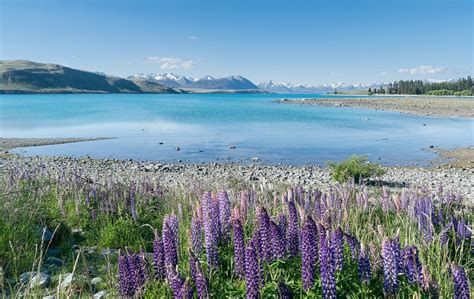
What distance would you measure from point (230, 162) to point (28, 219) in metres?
19.5

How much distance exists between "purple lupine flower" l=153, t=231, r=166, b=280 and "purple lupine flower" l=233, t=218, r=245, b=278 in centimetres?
81

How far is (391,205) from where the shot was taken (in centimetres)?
797

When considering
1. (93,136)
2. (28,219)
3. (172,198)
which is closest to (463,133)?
(93,136)

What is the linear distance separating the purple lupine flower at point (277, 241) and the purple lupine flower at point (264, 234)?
0.03 m

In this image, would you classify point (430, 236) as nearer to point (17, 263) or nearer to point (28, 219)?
point (17, 263)

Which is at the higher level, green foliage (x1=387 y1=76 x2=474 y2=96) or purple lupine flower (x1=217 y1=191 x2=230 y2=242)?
green foliage (x1=387 y1=76 x2=474 y2=96)

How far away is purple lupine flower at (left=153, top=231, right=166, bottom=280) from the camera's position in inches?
168

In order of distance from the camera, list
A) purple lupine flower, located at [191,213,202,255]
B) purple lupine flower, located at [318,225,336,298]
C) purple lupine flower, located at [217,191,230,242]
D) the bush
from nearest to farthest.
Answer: purple lupine flower, located at [318,225,336,298], purple lupine flower, located at [191,213,202,255], purple lupine flower, located at [217,191,230,242], the bush

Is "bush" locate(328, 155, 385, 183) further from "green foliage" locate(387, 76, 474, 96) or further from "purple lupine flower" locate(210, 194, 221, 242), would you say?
"green foliage" locate(387, 76, 474, 96)

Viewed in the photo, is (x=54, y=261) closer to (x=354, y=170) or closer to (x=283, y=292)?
(x=283, y=292)

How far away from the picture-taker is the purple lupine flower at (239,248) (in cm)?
390

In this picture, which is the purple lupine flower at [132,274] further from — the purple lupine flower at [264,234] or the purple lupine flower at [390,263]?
the purple lupine flower at [390,263]

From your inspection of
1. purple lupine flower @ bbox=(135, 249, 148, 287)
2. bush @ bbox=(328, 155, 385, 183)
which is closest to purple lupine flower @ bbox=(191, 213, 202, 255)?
purple lupine flower @ bbox=(135, 249, 148, 287)

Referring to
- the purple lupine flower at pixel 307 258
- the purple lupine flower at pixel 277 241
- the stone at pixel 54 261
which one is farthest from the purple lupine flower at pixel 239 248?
the stone at pixel 54 261
